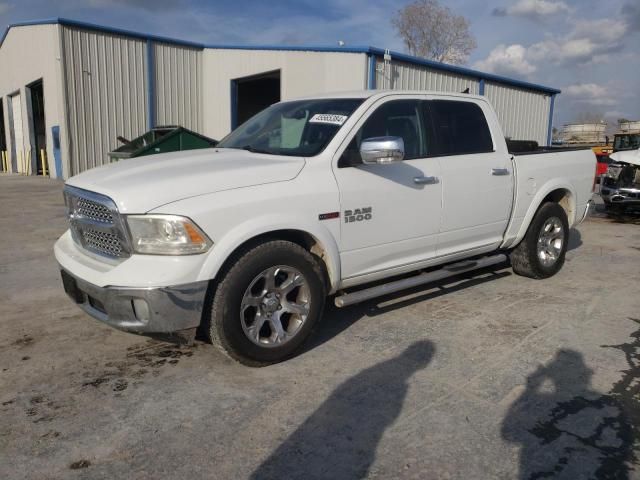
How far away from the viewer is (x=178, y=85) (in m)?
19.5

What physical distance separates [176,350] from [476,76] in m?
16.6

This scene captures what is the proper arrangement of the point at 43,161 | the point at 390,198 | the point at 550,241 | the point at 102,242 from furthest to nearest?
the point at 43,161, the point at 550,241, the point at 390,198, the point at 102,242

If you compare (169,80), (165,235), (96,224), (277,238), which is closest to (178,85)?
(169,80)

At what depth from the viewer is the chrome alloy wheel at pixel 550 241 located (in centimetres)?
579

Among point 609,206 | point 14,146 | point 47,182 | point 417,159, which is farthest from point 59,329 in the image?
point 14,146

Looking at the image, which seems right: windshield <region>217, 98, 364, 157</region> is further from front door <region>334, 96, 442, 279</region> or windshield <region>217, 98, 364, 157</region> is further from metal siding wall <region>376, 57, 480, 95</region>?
metal siding wall <region>376, 57, 480, 95</region>

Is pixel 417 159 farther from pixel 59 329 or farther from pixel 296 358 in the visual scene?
pixel 59 329

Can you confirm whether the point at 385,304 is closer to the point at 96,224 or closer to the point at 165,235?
the point at 165,235

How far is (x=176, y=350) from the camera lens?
12.8ft

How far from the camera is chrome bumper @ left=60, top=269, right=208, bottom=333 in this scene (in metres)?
3.10

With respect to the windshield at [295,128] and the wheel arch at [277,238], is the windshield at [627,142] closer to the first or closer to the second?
the windshield at [295,128]

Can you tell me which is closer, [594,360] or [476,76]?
[594,360]

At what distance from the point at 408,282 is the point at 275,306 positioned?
129 centimetres

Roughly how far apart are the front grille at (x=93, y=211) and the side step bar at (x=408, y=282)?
5.51 ft
